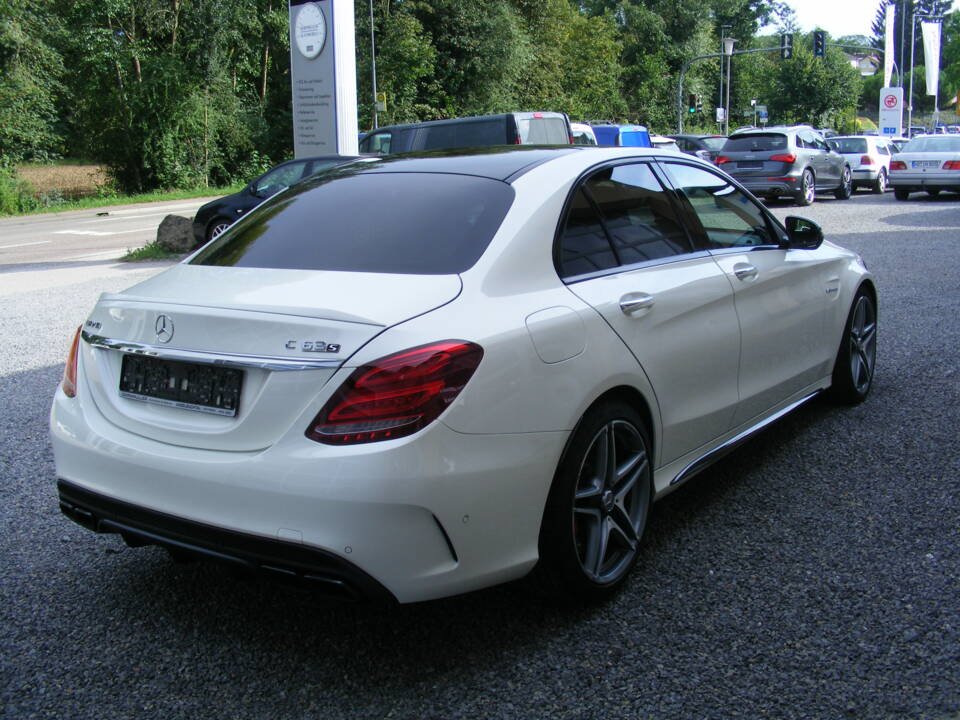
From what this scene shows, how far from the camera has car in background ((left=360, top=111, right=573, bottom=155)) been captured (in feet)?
47.2

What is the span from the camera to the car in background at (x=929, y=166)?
843 inches

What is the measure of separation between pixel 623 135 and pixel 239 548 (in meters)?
18.2

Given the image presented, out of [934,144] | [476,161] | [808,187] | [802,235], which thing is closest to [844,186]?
[934,144]

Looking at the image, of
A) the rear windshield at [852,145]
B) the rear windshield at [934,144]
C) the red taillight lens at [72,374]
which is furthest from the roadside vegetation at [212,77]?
the red taillight lens at [72,374]

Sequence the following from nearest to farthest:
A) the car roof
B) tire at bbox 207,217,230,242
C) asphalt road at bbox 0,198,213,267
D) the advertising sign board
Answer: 1. the car roof
2. tire at bbox 207,217,230,242
3. asphalt road at bbox 0,198,213,267
4. the advertising sign board

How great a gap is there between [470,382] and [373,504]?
1.41 ft

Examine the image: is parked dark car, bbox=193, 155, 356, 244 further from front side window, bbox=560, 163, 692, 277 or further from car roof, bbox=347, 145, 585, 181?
front side window, bbox=560, 163, 692, 277

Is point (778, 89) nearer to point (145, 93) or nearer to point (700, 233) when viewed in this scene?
point (145, 93)

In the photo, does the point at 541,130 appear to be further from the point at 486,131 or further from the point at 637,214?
the point at 637,214

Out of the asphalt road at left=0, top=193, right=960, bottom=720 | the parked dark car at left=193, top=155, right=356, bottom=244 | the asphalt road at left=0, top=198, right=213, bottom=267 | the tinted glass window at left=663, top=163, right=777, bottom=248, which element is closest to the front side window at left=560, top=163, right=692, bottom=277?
the tinted glass window at left=663, top=163, right=777, bottom=248

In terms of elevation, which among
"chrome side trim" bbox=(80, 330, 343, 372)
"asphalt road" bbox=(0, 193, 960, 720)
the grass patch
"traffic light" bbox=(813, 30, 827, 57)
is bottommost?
"asphalt road" bbox=(0, 193, 960, 720)

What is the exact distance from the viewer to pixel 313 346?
2703 mm

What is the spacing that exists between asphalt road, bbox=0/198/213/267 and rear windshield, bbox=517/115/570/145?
23.0 ft

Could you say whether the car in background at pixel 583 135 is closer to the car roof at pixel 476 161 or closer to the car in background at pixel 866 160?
the car in background at pixel 866 160
